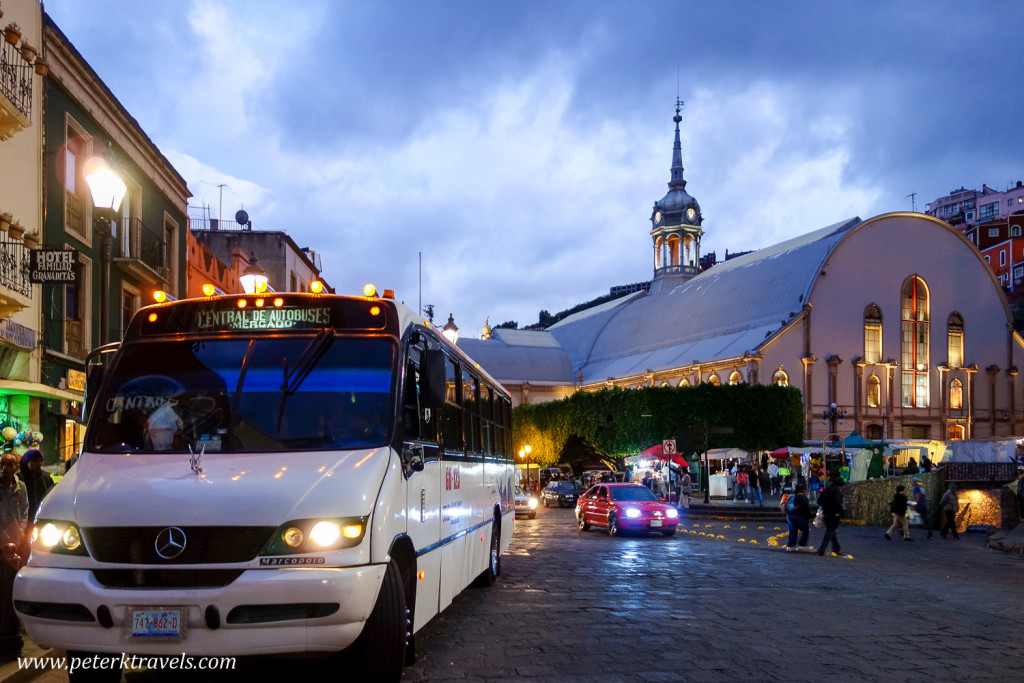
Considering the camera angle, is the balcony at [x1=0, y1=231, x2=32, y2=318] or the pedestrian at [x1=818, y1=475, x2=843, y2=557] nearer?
the balcony at [x1=0, y1=231, x2=32, y2=318]

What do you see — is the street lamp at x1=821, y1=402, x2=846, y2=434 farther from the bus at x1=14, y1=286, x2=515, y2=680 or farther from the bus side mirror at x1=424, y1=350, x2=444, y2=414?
the bus side mirror at x1=424, y1=350, x2=444, y2=414

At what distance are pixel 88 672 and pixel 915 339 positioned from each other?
228ft

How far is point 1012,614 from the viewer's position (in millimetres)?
11836

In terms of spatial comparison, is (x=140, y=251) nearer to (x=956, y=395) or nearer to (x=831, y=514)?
(x=831, y=514)

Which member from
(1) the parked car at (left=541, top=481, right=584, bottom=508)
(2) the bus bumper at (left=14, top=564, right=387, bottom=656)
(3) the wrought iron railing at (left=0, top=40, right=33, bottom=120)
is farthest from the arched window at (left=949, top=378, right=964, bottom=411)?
(2) the bus bumper at (left=14, top=564, right=387, bottom=656)

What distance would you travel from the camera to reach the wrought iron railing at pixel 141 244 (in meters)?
24.5

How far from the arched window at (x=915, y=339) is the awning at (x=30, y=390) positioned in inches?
2376

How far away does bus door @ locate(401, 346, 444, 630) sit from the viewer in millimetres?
7613

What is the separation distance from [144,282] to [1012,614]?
2170cm

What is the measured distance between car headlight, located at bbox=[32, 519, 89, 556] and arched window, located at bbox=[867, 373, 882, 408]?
66.2m

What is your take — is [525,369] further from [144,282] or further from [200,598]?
[200,598]

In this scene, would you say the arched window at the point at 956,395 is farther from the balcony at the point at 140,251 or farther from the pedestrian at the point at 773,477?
the balcony at the point at 140,251

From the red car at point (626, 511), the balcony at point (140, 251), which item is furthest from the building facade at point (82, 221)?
the red car at point (626, 511)

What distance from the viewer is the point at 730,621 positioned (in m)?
10.7
